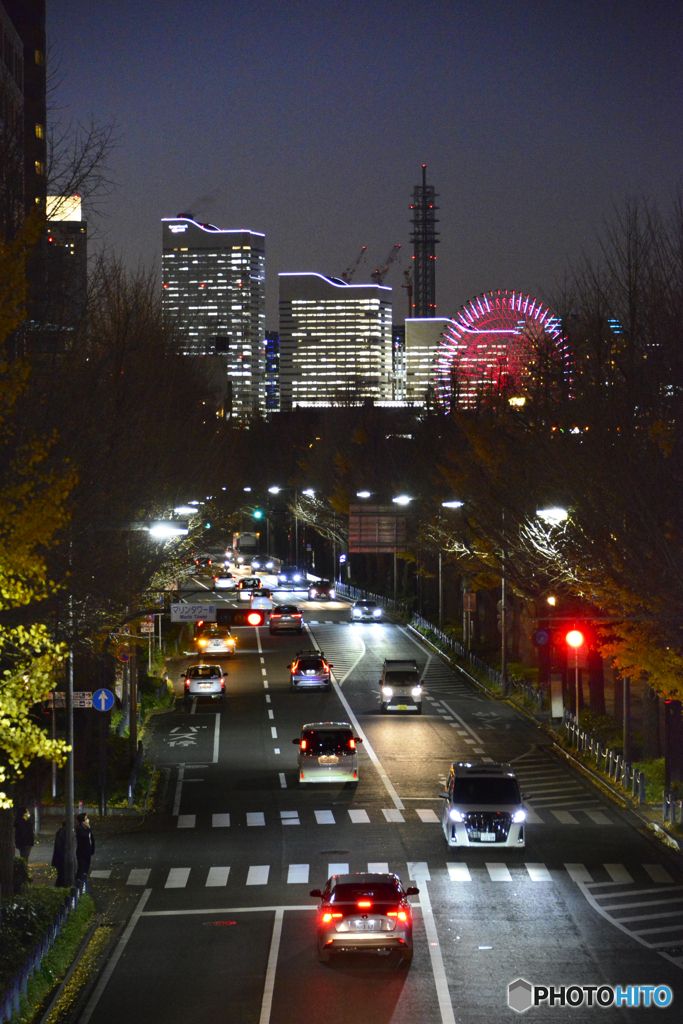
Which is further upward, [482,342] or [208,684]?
[482,342]

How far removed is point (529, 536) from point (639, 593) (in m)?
14.6

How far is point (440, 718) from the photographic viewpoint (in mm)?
49438

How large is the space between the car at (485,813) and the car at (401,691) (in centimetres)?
2131

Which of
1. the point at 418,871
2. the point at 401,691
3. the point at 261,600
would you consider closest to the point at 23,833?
the point at 418,871

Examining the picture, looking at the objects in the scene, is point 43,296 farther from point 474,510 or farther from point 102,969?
point 474,510

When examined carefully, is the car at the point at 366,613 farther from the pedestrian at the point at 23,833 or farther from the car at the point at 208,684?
the pedestrian at the point at 23,833

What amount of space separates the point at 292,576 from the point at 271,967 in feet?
314

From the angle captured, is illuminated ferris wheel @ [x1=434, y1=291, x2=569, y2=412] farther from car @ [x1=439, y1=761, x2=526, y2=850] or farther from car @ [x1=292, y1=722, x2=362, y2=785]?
car @ [x1=439, y1=761, x2=526, y2=850]

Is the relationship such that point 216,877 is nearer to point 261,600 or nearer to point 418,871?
point 418,871

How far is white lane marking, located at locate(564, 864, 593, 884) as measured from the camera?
26.1m

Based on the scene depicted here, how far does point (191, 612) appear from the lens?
1900 inches

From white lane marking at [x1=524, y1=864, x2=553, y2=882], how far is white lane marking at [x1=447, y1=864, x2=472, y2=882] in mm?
1255

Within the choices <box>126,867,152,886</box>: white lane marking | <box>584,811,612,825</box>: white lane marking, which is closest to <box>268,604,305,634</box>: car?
<box>584,811,612,825</box>: white lane marking

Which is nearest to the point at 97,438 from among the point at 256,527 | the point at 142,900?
the point at 142,900
